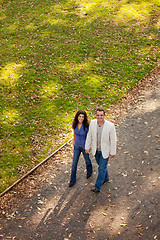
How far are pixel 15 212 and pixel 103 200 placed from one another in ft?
8.73

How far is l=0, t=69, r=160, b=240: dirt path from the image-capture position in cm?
700

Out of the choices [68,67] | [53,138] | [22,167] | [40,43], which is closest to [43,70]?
[68,67]

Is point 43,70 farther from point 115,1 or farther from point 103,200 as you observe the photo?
point 115,1

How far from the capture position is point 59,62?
16.4 m

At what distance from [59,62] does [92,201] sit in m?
10.6

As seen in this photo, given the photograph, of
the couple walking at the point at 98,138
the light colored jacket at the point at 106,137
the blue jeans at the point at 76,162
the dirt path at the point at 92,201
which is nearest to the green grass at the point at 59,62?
the dirt path at the point at 92,201

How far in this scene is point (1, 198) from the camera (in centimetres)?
834

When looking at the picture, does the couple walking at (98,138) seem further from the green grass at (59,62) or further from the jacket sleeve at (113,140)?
the green grass at (59,62)

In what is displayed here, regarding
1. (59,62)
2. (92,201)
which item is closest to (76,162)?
(92,201)

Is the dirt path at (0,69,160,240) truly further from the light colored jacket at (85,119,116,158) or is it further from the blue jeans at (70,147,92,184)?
the light colored jacket at (85,119,116,158)

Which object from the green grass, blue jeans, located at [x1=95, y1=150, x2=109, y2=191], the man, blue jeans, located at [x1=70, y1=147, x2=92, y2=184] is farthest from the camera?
the green grass

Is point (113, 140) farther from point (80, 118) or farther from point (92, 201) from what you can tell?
point (92, 201)

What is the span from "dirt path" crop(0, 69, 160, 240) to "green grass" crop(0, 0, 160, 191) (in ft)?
3.33

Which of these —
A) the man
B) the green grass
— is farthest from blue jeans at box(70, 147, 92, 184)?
the green grass
